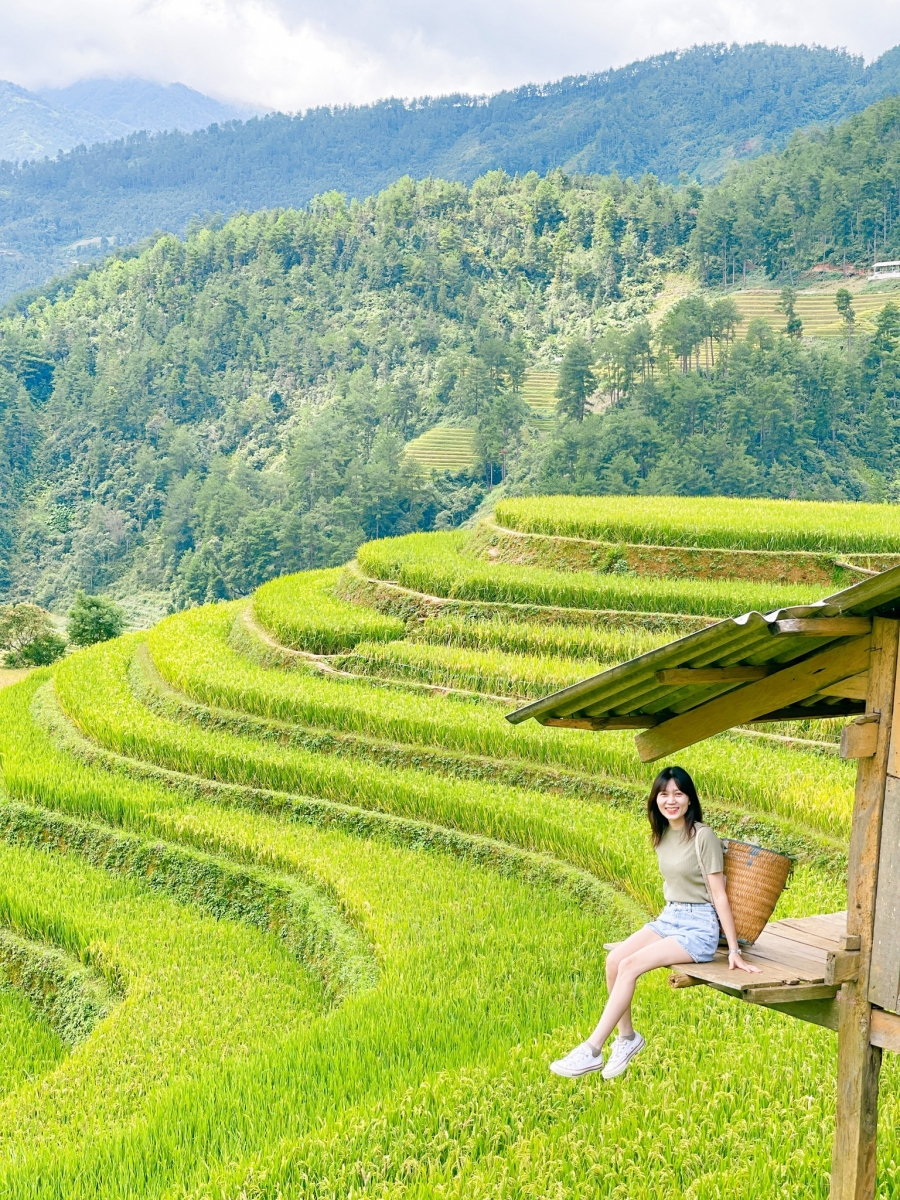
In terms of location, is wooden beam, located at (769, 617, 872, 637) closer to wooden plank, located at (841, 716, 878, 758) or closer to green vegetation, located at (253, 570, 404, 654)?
wooden plank, located at (841, 716, 878, 758)

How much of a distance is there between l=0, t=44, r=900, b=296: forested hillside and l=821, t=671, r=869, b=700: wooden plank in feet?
451

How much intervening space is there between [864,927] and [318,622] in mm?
11126

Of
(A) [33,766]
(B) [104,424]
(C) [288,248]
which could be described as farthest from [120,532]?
(A) [33,766]

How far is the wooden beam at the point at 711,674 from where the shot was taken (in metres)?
3.45

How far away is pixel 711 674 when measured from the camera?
3537 mm

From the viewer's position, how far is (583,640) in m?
12.3

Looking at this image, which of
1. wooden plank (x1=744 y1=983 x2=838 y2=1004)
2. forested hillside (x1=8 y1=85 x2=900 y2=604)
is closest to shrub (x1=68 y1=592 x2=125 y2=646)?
forested hillside (x1=8 y1=85 x2=900 y2=604)

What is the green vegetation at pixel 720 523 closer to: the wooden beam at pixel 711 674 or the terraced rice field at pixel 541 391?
the wooden beam at pixel 711 674

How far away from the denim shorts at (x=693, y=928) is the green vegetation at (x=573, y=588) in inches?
328

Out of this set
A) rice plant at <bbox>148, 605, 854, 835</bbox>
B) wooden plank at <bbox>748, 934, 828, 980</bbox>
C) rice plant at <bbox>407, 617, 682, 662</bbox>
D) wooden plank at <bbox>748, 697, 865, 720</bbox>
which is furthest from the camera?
rice plant at <bbox>407, 617, 682, 662</bbox>

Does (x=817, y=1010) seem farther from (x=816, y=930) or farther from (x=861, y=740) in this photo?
(x=861, y=740)

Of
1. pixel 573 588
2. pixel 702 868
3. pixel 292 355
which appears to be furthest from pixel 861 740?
pixel 292 355

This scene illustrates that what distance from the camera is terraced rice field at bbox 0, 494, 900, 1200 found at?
4.86 metres

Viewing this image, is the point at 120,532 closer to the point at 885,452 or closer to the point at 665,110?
the point at 885,452
